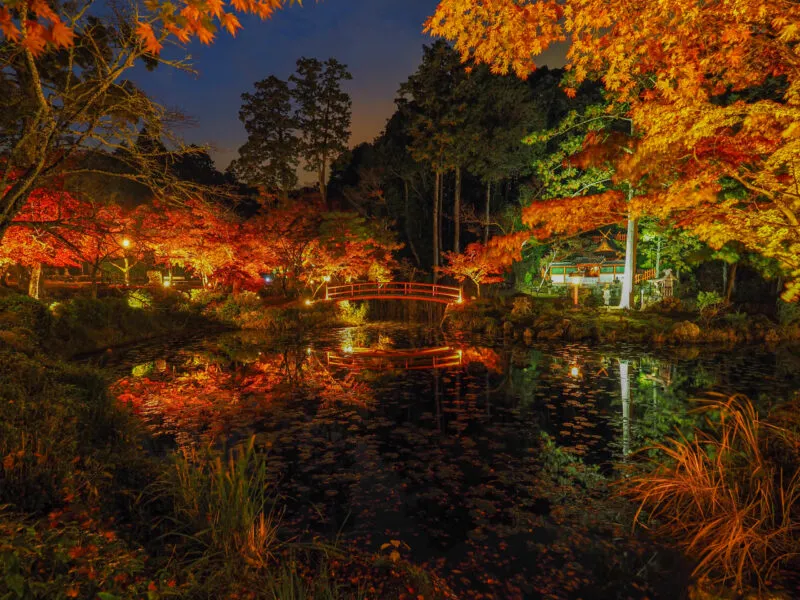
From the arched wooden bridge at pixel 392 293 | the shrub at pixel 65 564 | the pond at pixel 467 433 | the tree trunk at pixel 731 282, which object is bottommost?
the pond at pixel 467 433

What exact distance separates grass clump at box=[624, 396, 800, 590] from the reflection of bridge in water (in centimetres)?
796

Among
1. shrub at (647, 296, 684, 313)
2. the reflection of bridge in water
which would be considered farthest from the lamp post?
shrub at (647, 296, 684, 313)

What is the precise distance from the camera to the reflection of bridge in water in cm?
1248

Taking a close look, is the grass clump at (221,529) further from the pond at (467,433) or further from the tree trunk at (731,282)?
the tree trunk at (731,282)

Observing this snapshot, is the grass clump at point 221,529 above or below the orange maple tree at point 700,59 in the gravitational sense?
below

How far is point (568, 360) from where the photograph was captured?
42.9ft

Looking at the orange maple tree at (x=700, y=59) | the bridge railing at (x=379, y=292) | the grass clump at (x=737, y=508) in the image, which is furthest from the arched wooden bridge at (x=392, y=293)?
the grass clump at (x=737, y=508)

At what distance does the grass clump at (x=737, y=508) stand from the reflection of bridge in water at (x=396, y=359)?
796cm

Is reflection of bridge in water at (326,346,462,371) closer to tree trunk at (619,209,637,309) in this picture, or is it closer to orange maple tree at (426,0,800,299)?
orange maple tree at (426,0,800,299)

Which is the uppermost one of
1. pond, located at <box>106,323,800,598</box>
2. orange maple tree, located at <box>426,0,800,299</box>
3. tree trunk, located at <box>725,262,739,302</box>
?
orange maple tree, located at <box>426,0,800,299</box>

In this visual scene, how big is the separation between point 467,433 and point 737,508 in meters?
3.82

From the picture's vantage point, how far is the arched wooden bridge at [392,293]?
21734 mm

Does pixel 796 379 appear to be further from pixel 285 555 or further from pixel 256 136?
pixel 256 136

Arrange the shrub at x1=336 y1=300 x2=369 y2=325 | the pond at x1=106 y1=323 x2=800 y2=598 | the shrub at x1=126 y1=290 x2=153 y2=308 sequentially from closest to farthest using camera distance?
the pond at x1=106 y1=323 x2=800 y2=598 → the shrub at x1=126 y1=290 x2=153 y2=308 → the shrub at x1=336 y1=300 x2=369 y2=325
